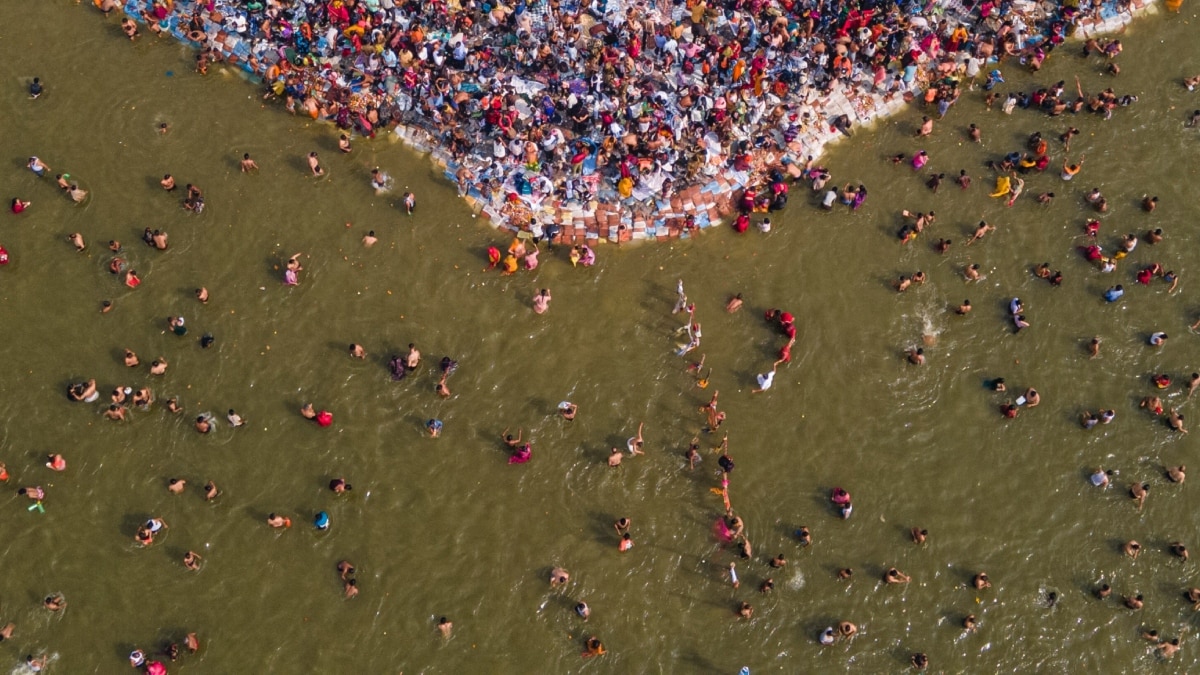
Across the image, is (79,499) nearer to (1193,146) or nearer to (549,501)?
(549,501)

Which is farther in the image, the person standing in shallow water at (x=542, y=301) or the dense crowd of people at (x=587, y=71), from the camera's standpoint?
the dense crowd of people at (x=587, y=71)

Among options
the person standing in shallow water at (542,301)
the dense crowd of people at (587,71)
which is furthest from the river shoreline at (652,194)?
the person standing in shallow water at (542,301)

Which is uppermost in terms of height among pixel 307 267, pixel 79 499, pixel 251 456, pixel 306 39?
pixel 306 39

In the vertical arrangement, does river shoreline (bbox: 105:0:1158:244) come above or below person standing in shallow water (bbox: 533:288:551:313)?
above

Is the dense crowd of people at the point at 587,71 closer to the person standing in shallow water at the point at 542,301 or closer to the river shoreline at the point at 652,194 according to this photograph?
the river shoreline at the point at 652,194

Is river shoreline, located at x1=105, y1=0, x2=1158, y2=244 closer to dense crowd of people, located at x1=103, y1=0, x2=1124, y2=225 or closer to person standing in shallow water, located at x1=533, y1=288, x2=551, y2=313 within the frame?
dense crowd of people, located at x1=103, y1=0, x2=1124, y2=225

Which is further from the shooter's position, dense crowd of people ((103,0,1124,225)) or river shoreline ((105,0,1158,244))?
dense crowd of people ((103,0,1124,225))

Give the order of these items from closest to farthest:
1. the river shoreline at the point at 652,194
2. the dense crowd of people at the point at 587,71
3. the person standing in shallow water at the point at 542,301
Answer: the person standing in shallow water at the point at 542,301
the river shoreline at the point at 652,194
the dense crowd of people at the point at 587,71

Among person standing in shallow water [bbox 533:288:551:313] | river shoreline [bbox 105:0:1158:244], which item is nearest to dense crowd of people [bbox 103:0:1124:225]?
river shoreline [bbox 105:0:1158:244]

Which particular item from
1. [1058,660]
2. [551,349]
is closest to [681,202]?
[551,349]

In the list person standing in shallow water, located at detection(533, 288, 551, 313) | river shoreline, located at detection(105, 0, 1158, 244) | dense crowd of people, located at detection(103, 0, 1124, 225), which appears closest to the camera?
person standing in shallow water, located at detection(533, 288, 551, 313)

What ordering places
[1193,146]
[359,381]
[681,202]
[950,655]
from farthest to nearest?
[1193,146]
[681,202]
[359,381]
[950,655]
